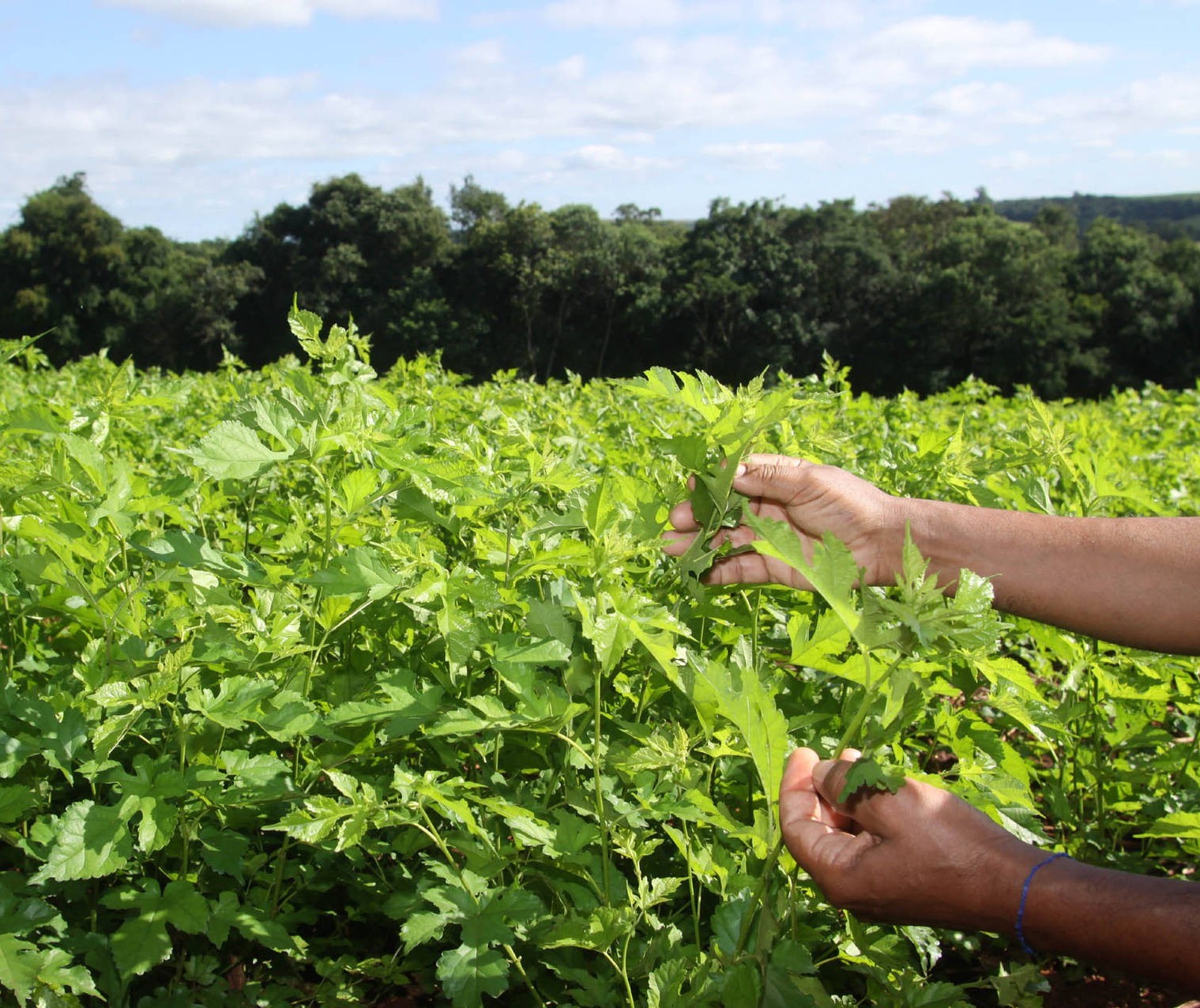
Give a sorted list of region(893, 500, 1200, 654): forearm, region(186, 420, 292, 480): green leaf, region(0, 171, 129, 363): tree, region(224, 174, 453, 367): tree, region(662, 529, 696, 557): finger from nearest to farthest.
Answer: region(186, 420, 292, 480): green leaf < region(662, 529, 696, 557): finger < region(893, 500, 1200, 654): forearm < region(224, 174, 453, 367): tree < region(0, 171, 129, 363): tree

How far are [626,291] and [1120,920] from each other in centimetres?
4387

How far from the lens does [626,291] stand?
44.2m

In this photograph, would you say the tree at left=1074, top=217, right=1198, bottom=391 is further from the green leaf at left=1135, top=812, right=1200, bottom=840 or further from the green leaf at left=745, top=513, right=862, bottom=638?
the green leaf at left=745, top=513, right=862, bottom=638

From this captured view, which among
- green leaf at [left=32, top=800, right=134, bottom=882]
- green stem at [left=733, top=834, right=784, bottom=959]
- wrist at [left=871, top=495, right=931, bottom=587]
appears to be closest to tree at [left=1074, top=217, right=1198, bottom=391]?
wrist at [left=871, top=495, right=931, bottom=587]

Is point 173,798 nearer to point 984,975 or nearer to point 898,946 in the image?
point 898,946

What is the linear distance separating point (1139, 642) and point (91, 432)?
2381 mm

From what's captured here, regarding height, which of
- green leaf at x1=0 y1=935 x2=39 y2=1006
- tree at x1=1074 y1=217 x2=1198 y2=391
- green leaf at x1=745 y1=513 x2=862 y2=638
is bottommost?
green leaf at x1=0 y1=935 x2=39 y2=1006

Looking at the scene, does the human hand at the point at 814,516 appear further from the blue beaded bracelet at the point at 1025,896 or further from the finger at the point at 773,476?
the blue beaded bracelet at the point at 1025,896

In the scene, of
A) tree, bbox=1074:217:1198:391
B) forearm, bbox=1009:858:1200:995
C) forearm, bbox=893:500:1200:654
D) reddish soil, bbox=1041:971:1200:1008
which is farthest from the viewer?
tree, bbox=1074:217:1198:391

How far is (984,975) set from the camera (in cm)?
266

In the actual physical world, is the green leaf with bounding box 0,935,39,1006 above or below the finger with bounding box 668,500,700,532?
below

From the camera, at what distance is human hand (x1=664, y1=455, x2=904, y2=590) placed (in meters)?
2.13

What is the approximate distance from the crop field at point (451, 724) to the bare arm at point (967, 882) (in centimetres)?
9

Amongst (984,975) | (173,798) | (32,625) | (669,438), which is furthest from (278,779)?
(984,975)
